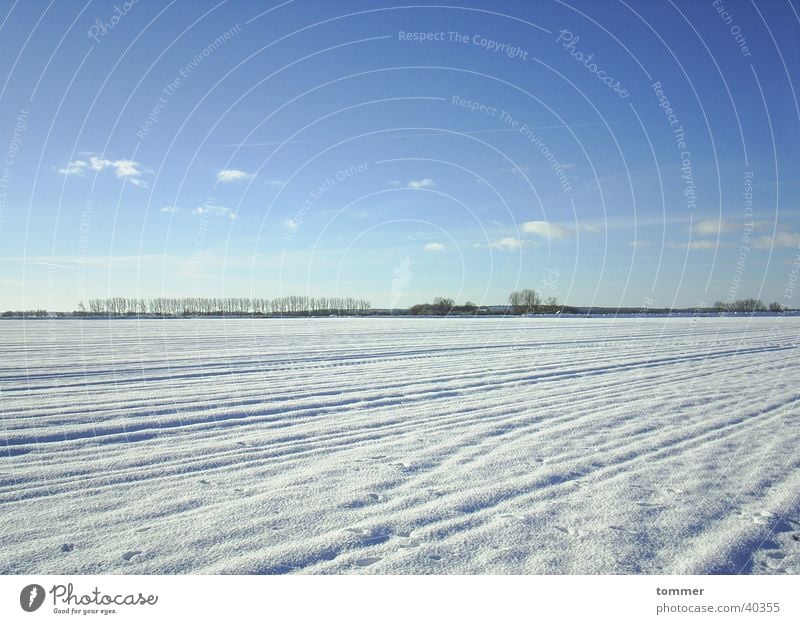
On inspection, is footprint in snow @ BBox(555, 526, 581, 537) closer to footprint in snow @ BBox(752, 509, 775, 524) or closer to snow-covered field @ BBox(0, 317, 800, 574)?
snow-covered field @ BBox(0, 317, 800, 574)

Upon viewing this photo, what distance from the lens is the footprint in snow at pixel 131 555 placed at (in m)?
2.80

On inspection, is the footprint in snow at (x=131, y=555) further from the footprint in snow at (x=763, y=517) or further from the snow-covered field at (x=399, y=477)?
the footprint in snow at (x=763, y=517)

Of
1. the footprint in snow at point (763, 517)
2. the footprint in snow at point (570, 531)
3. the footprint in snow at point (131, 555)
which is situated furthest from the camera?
the footprint in snow at point (763, 517)

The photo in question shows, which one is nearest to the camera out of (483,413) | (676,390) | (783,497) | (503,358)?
(783,497)

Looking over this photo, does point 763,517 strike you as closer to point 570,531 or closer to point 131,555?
point 570,531

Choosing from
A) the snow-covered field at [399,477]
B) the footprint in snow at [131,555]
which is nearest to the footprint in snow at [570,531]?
the snow-covered field at [399,477]

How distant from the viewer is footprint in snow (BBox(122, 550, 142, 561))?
2801 millimetres

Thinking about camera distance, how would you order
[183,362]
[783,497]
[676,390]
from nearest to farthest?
1. [783,497]
2. [676,390]
3. [183,362]

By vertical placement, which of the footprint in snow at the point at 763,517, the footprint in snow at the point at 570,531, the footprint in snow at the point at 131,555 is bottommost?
the footprint in snow at the point at 131,555

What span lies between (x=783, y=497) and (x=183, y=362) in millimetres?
11069

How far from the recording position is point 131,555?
283cm
